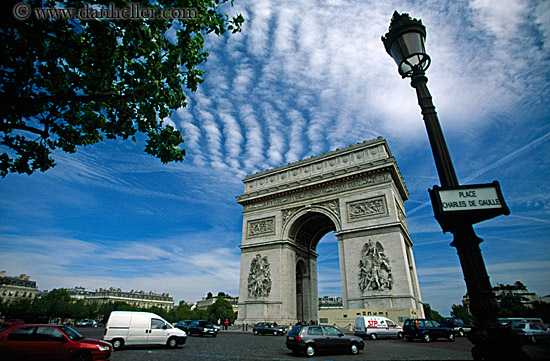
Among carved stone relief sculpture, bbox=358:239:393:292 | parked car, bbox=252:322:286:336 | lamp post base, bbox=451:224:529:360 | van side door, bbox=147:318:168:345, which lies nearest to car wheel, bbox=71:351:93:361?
van side door, bbox=147:318:168:345

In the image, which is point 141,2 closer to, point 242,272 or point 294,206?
point 294,206

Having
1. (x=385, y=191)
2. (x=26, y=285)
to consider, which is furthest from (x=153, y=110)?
(x=26, y=285)

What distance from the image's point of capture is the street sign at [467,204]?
348 cm

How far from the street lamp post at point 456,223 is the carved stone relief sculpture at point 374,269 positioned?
19.4 m

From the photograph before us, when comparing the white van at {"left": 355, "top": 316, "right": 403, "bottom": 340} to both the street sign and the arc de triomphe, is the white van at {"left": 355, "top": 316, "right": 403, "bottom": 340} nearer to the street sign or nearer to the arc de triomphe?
the arc de triomphe

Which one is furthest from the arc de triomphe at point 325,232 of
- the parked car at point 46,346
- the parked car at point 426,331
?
the parked car at point 46,346

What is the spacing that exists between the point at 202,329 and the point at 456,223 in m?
20.8

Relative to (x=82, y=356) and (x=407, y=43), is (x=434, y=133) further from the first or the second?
(x=82, y=356)

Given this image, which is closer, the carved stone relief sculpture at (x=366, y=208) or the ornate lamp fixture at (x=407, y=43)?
the ornate lamp fixture at (x=407, y=43)

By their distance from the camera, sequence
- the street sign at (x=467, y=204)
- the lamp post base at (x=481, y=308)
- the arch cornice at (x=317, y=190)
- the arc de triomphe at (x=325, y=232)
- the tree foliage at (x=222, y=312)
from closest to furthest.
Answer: the lamp post base at (x=481, y=308) < the street sign at (x=467, y=204) < the arc de triomphe at (x=325, y=232) < the arch cornice at (x=317, y=190) < the tree foliage at (x=222, y=312)

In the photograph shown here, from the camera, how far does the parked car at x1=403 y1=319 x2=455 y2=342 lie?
1455 centimetres

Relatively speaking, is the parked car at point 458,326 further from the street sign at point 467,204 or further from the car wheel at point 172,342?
the street sign at point 467,204

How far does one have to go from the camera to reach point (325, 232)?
32156 mm

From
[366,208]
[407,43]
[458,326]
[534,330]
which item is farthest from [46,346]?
[458,326]
